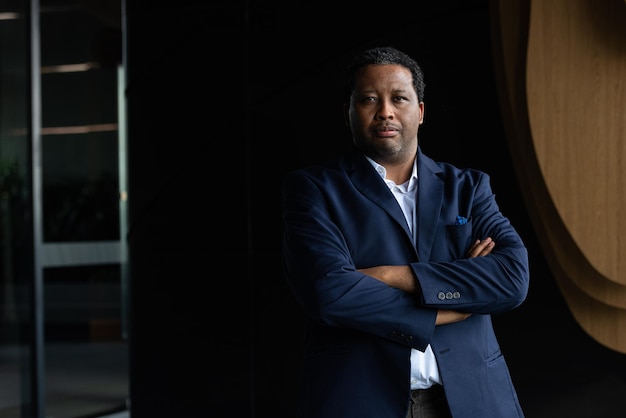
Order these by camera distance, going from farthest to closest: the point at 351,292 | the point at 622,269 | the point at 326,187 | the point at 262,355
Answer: the point at 262,355 < the point at 622,269 < the point at 326,187 < the point at 351,292

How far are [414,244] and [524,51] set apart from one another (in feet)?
4.60

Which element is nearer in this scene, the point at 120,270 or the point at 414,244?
the point at 414,244

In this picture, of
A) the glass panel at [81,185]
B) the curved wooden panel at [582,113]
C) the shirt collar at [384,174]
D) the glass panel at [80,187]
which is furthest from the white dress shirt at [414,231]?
the glass panel at [80,187]

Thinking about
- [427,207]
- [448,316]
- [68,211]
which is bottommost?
[448,316]

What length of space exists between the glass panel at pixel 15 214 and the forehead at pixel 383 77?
3613 millimetres

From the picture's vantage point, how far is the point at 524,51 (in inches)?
125

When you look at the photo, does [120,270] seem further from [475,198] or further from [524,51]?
[475,198]

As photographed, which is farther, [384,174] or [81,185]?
[81,185]

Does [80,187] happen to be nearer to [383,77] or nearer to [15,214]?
[15,214]

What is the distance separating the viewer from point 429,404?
199cm

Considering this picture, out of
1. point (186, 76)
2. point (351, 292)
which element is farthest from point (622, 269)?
point (186, 76)

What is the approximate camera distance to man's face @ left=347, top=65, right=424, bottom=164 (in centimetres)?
208

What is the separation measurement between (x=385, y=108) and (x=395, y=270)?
396 mm

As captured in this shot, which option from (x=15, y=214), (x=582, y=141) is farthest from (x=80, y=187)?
(x=582, y=141)
